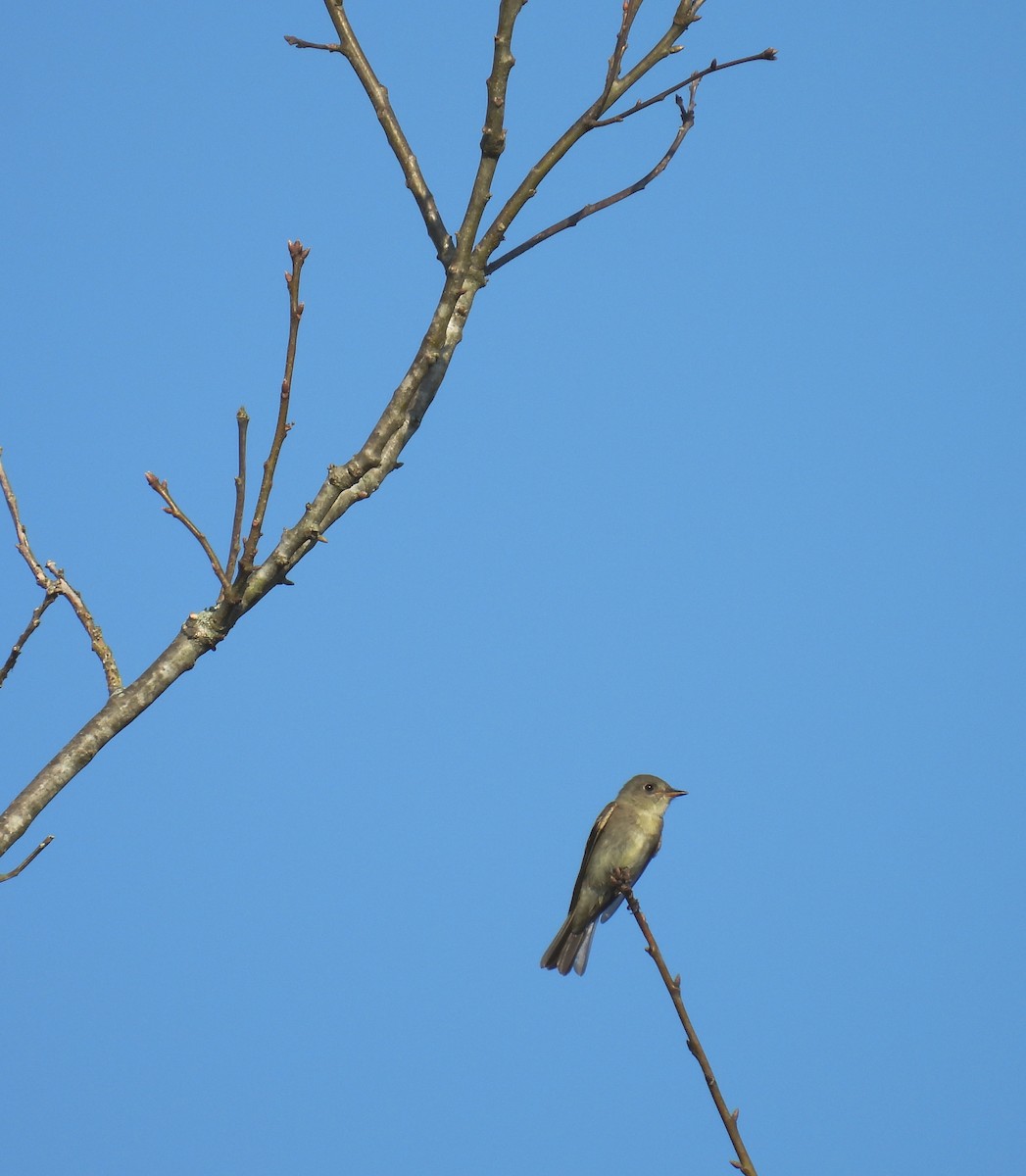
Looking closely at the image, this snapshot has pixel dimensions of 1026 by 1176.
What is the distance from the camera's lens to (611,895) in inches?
388

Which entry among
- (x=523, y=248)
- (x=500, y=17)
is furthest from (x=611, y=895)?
(x=500, y=17)

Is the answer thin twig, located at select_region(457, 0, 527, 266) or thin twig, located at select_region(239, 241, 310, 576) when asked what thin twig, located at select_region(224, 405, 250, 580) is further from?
thin twig, located at select_region(457, 0, 527, 266)

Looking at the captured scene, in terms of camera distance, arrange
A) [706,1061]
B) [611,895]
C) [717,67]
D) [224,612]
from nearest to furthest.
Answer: [706,1061], [224,612], [717,67], [611,895]

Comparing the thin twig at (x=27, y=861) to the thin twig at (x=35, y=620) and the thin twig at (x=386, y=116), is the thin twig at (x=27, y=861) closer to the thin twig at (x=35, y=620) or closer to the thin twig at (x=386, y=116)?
the thin twig at (x=35, y=620)

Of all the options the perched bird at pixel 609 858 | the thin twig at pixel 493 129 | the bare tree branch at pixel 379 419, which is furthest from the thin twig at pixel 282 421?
the perched bird at pixel 609 858

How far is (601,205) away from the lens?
204 inches

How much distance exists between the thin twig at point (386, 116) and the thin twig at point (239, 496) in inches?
58.5

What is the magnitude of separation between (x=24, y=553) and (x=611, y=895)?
6.39 m

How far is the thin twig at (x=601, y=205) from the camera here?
15.8 ft

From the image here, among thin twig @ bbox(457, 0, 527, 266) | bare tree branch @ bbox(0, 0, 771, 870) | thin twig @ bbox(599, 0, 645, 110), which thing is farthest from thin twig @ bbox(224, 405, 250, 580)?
thin twig @ bbox(599, 0, 645, 110)

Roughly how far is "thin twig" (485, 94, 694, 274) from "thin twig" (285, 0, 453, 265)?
0.33 metres

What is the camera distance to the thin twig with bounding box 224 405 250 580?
12.4ft

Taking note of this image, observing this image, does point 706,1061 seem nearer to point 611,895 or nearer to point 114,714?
point 114,714

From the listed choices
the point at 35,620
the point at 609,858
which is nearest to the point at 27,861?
the point at 35,620
